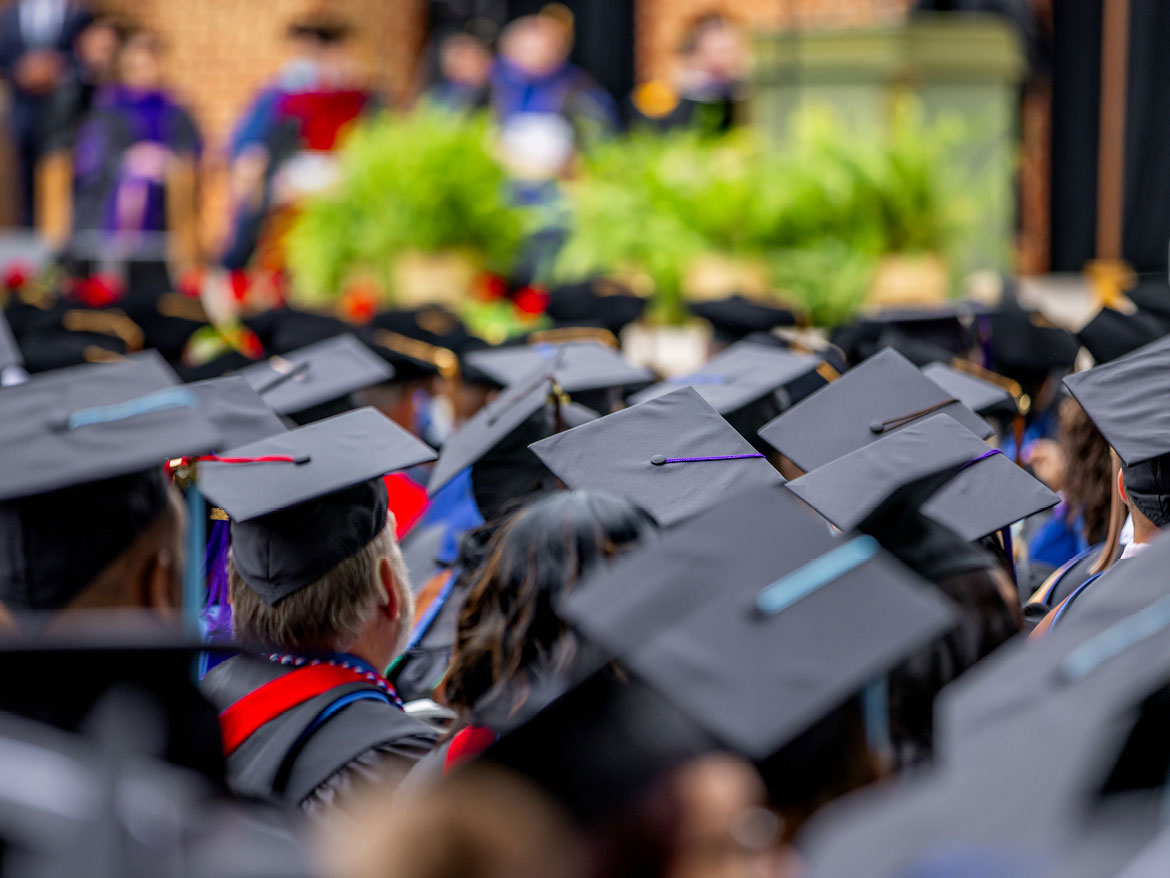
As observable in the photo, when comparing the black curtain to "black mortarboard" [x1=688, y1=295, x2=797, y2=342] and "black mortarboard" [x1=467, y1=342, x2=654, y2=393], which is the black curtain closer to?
"black mortarboard" [x1=688, y1=295, x2=797, y2=342]

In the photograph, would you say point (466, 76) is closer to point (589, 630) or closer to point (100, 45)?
point (100, 45)

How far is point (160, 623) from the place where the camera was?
1.76 metres

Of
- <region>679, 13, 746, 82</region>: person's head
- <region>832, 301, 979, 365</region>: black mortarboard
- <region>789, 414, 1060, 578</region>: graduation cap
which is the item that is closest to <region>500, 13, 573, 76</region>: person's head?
<region>679, 13, 746, 82</region>: person's head

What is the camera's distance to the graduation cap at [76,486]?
1.84 meters

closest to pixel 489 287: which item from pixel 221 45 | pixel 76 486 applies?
pixel 76 486

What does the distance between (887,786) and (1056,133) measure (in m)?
10.2

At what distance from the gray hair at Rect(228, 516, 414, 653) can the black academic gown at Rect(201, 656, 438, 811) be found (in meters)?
0.07

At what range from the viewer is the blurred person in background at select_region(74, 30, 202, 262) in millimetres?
9945

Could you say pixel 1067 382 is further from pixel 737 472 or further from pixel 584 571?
pixel 584 571

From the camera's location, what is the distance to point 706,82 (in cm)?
973

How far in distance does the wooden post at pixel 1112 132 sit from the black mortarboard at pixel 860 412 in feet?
28.5

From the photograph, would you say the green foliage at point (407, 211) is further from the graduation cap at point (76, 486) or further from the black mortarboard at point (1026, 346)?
the graduation cap at point (76, 486)

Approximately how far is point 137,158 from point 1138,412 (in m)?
9.12

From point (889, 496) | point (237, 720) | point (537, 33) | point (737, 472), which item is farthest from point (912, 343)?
point (537, 33)
